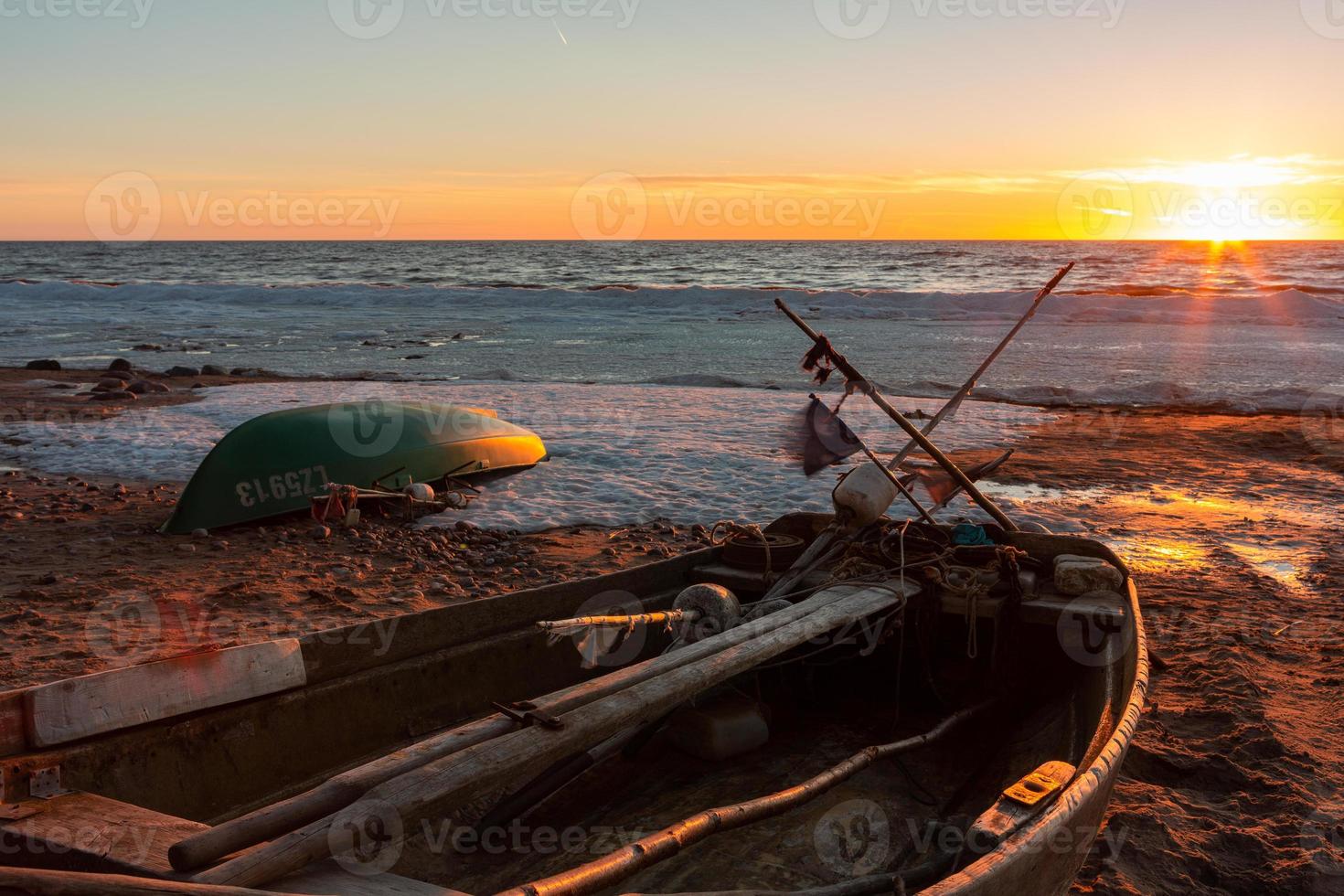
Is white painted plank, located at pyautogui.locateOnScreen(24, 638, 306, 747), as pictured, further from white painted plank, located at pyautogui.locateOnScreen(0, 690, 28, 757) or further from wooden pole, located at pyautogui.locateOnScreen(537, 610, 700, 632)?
wooden pole, located at pyautogui.locateOnScreen(537, 610, 700, 632)

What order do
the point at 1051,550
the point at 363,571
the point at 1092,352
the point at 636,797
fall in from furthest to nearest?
the point at 1092,352
the point at 363,571
the point at 1051,550
the point at 636,797

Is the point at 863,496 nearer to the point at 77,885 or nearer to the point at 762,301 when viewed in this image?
the point at 77,885

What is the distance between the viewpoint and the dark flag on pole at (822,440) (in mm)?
5668


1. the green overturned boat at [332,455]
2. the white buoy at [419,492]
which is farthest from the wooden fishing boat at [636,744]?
the green overturned boat at [332,455]

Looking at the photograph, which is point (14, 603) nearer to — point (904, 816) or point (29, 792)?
point (29, 792)

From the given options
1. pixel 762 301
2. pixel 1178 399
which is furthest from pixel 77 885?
pixel 762 301

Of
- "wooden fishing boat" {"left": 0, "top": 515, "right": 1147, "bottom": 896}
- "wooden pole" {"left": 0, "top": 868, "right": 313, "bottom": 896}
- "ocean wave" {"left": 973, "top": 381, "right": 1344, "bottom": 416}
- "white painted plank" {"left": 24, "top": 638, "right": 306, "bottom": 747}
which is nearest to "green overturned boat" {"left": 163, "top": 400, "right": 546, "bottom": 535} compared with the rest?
"wooden fishing boat" {"left": 0, "top": 515, "right": 1147, "bottom": 896}

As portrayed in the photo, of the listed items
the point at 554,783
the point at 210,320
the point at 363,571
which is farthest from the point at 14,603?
the point at 210,320

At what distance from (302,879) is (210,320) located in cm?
3465

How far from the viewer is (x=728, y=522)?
6.06 meters

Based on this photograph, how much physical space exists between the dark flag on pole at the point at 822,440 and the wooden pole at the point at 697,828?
59.8 inches

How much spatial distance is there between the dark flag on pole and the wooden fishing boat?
0.46 meters

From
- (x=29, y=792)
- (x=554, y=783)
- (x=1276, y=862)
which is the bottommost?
(x=1276, y=862)

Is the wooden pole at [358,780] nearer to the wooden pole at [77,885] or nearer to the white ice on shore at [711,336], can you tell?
the wooden pole at [77,885]
